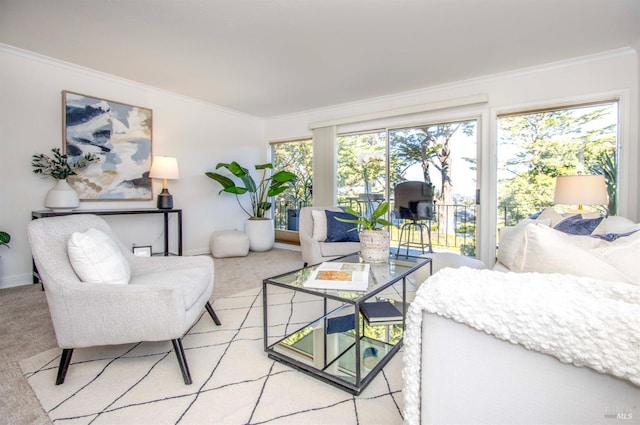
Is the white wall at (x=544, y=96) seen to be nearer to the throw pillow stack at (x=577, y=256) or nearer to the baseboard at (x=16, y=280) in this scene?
the throw pillow stack at (x=577, y=256)

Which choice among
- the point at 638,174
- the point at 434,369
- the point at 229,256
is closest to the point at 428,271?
the point at 434,369

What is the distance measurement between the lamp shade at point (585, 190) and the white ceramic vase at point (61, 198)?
15.4 feet

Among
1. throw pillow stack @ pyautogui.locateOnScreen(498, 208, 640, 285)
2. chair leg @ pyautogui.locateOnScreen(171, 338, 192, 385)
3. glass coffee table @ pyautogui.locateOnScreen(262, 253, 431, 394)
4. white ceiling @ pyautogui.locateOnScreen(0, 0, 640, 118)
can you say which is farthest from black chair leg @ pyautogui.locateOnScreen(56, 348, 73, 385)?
white ceiling @ pyautogui.locateOnScreen(0, 0, 640, 118)

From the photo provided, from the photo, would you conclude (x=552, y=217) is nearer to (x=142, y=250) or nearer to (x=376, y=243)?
(x=376, y=243)

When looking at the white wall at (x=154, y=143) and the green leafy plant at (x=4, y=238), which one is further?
the white wall at (x=154, y=143)

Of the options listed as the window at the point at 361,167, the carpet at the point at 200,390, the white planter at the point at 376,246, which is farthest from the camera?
the window at the point at 361,167

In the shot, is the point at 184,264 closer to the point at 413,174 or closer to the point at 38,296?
the point at 38,296

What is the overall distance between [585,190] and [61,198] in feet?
15.9

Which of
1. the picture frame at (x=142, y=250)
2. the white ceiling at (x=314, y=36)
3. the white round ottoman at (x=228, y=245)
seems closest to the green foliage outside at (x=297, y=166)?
the white round ottoman at (x=228, y=245)

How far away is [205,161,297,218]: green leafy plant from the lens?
4.41 m

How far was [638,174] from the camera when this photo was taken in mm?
2758

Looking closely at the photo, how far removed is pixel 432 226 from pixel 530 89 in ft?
6.36

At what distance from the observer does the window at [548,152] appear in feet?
9.77

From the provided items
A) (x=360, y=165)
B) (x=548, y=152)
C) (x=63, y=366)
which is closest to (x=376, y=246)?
(x=63, y=366)
